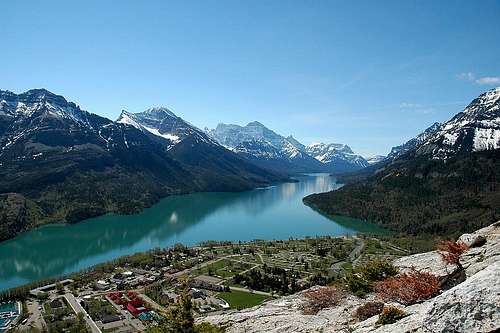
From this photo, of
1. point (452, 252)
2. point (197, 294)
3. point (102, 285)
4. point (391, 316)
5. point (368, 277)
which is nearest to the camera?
point (391, 316)

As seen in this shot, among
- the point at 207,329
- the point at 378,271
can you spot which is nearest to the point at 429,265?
the point at 378,271

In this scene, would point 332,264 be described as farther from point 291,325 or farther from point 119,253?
point 291,325

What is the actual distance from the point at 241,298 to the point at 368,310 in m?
91.4

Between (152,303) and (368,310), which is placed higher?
(368,310)

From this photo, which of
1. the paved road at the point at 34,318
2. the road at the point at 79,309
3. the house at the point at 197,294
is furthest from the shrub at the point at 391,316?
the house at the point at 197,294

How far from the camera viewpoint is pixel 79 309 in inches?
3693

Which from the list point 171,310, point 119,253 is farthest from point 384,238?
point 171,310

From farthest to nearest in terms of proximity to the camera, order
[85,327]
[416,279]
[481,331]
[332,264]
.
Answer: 1. [332,264]
2. [85,327]
3. [416,279]
4. [481,331]

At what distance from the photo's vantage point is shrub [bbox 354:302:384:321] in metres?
15.2

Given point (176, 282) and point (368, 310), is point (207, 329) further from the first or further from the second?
point (176, 282)

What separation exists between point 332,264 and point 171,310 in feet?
399

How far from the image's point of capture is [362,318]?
15.3 meters

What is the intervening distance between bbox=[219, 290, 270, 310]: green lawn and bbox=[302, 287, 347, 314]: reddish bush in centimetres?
7969

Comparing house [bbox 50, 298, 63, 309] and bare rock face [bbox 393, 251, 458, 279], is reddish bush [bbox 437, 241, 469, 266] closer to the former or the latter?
bare rock face [bbox 393, 251, 458, 279]
